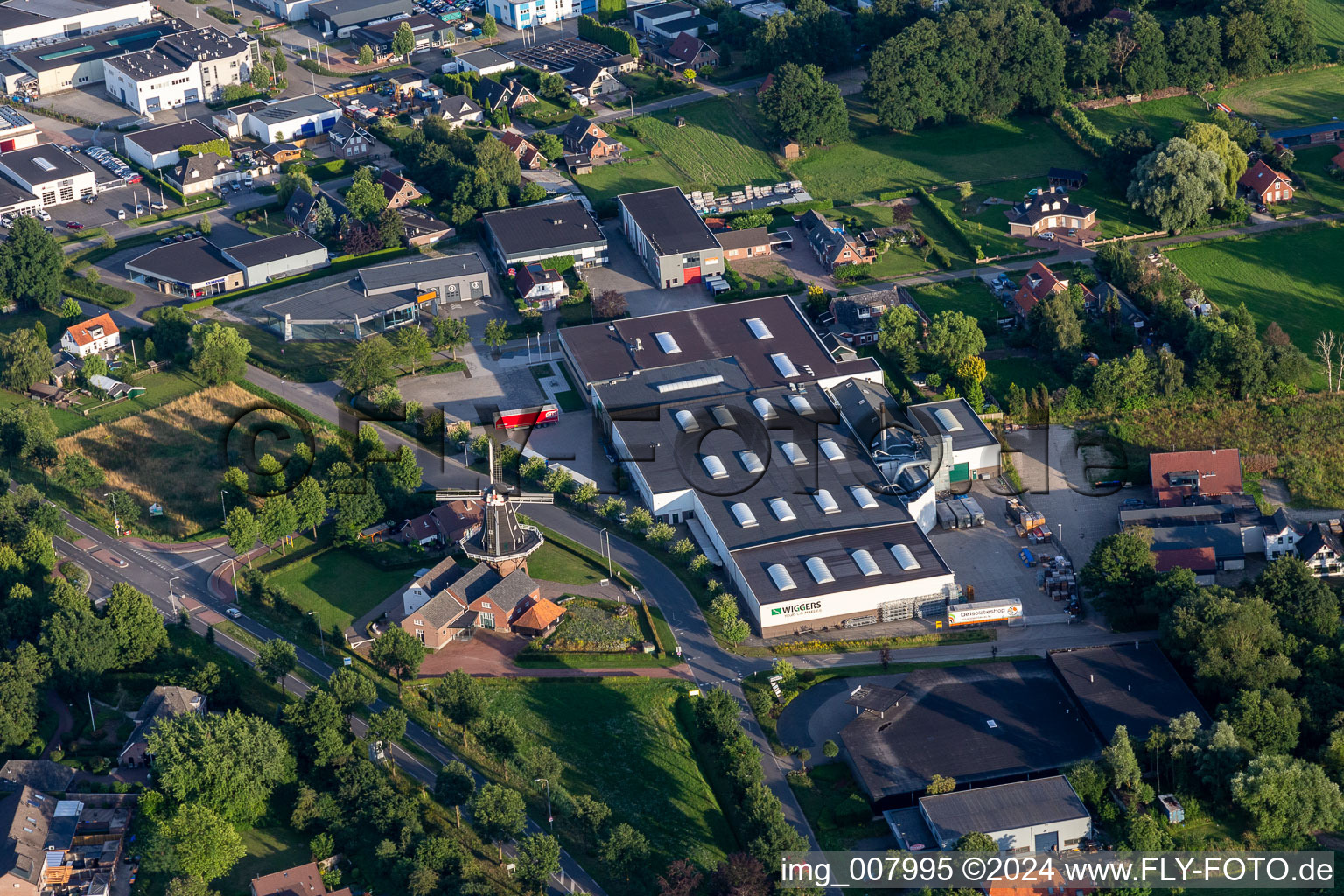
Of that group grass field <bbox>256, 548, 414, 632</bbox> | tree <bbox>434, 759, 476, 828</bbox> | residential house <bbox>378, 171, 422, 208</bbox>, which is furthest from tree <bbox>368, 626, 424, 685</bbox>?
residential house <bbox>378, 171, 422, 208</bbox>

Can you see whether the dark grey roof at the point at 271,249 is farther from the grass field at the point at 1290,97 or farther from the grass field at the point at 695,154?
the grass field at the point at 1290,97

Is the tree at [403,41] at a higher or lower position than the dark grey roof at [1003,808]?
higher

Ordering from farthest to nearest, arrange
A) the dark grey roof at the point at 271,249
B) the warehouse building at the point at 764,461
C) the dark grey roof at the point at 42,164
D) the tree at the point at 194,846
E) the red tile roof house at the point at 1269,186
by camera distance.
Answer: the dark grey roof at the point at 42,164 → the red tile roof house at the point at 1269,186 → the dark grey roof at the point at 271,249 → the warehouse building at the point at 764,461 → the tree at the point at 194,846

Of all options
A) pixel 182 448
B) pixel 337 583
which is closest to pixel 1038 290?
pixel 337 583

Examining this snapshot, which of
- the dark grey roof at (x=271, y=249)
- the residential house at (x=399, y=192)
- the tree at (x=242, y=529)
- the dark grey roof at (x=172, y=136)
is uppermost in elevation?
the dark grey roof at (x=172, y=136)

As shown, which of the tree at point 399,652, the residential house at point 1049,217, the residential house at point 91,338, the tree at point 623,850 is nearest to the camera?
the tree at point 623,850

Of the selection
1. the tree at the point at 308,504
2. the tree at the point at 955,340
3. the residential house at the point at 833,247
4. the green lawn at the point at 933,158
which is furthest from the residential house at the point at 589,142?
→ the tree at the point at 308,504

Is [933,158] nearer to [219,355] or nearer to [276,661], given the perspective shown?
[219,355]

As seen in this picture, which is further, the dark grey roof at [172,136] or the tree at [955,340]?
the dark grey roof at [172,136]
